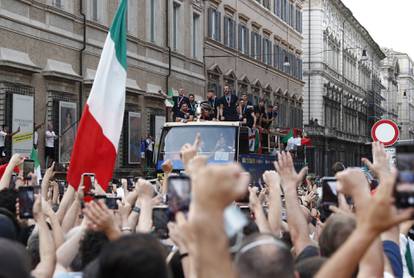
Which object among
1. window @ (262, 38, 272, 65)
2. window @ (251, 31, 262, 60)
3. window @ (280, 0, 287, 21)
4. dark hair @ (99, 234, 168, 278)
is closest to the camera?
dark hair @ (99, 234, 168, 278)

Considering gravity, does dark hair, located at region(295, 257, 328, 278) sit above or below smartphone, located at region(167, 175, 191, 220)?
below

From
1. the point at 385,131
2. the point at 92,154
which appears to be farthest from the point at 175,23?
the point at 92,154

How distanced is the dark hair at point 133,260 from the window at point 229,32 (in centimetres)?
3752

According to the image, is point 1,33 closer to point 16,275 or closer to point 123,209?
point 123,209

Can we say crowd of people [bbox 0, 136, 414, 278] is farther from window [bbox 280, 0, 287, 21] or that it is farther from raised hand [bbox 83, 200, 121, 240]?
window [bbox 280, 0, 287, 21]

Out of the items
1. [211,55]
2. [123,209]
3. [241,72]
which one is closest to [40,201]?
[123,209]

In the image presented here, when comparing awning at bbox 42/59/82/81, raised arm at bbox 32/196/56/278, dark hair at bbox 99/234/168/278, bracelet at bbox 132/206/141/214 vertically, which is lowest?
raised arm at bbox 32/196/56/278

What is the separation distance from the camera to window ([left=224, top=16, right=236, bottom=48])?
40.8 metres

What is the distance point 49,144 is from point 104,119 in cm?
1443

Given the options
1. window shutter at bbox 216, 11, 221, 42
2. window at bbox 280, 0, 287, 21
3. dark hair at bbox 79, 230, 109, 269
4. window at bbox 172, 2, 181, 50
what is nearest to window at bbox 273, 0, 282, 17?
window at bbox 280, 0, 287, 21

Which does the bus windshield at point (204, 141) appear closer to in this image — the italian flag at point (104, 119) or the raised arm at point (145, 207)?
the italian flag at point (104, 119)

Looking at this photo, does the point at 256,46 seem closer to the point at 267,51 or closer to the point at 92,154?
the point at 267,51

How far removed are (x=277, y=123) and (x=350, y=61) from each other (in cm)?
3515

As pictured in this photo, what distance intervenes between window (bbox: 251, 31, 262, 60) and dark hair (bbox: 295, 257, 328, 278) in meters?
41.0
